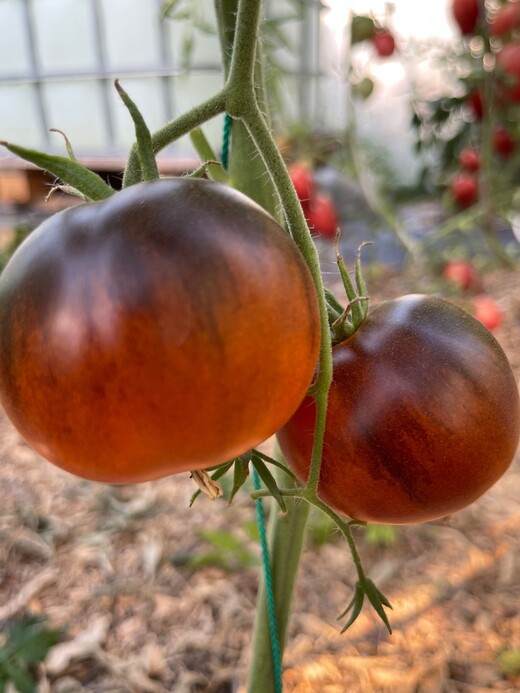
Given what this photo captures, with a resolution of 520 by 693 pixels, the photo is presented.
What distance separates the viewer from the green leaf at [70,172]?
0.29m

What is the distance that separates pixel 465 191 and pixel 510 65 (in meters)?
0.77

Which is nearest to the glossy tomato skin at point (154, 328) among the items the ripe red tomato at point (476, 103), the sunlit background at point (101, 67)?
the ripe red tomato at point (476, 103)

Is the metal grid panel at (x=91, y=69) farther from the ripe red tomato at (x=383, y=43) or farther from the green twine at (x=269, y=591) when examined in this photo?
the green twine at (x=269, y=591)

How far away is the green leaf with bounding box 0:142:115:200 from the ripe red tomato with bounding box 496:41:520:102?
1.79m

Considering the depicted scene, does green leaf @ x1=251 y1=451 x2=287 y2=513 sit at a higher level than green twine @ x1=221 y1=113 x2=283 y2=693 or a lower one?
higher

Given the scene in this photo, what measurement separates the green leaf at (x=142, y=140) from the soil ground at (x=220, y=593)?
2.48 ft

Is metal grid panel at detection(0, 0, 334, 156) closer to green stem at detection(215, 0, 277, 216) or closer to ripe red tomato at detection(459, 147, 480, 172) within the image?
ripe red tomato at detection(459, 147, 480, 172)

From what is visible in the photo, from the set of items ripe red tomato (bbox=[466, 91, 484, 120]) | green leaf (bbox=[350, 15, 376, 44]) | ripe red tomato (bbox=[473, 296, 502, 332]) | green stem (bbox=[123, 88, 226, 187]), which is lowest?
ripe red tomato (bbox=[473, 296, 502, 332])

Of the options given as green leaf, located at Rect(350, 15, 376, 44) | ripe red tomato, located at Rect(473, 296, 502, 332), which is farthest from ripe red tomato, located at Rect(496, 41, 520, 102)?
ripe red tomato, located at Rect(473, 296, 502, 332)

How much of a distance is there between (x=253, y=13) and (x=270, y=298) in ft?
0.45

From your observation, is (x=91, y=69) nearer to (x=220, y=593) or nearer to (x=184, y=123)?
(x=220, y=593)

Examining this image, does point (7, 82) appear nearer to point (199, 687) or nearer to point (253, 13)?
point (199, 687)

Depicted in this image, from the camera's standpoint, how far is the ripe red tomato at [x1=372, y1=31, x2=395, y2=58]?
181 cm

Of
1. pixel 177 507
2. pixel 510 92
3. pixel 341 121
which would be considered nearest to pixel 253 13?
pixel 177 507
